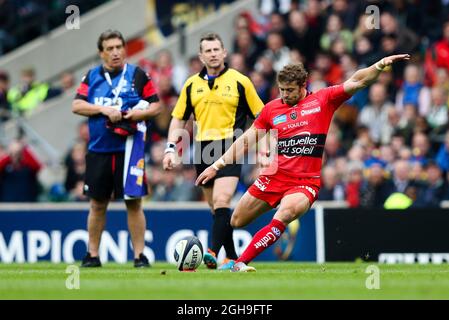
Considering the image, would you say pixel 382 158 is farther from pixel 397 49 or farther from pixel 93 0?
pixel 93 0

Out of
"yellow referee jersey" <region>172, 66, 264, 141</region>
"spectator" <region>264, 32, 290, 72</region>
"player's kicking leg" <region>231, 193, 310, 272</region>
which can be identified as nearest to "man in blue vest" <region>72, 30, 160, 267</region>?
"yellow referee jersey" <region>172, 66, 264, 141</region>

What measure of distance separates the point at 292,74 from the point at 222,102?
66.2 inches

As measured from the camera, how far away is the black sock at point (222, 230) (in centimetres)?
1341

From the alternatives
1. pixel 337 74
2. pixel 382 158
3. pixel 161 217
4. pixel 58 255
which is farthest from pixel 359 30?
pixel 58 255

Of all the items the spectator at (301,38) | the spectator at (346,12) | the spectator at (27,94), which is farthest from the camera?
the spectator at (27,94)

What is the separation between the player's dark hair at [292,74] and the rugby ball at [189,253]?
6.28 feet

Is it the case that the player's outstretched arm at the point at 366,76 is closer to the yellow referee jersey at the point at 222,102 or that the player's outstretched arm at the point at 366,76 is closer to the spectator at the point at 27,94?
the yellow referee jersey at the point at 222,102

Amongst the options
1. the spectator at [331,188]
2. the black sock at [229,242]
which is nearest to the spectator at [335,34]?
the spectator at [331,188]

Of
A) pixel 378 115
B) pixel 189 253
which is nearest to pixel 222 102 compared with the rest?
pixel 189 253

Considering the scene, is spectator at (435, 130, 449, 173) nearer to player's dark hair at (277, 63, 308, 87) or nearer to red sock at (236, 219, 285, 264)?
player's dark hair at (277, 63, 308, 87)

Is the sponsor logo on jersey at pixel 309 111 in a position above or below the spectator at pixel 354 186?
above

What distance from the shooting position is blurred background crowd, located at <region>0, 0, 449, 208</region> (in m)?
19.0

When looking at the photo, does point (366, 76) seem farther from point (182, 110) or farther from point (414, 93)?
point (414, 93)

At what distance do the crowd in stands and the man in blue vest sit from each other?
11818 millimetres
